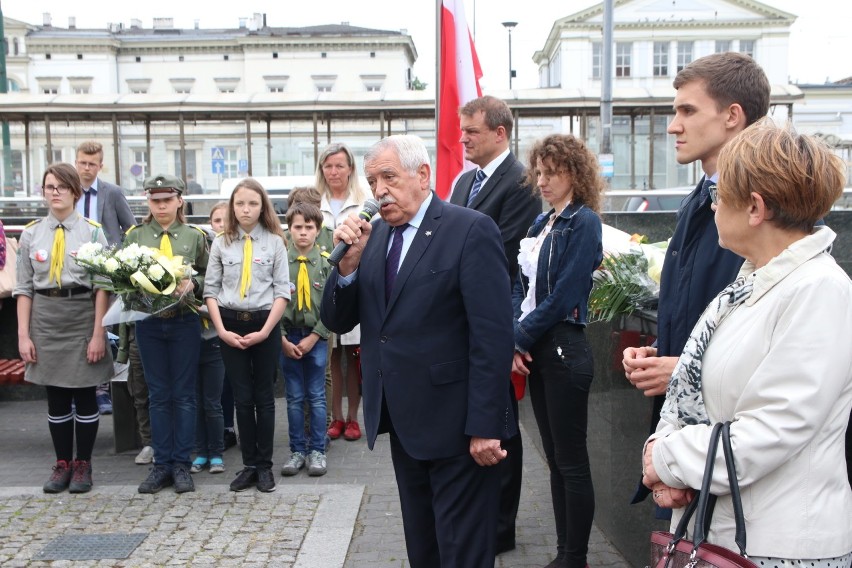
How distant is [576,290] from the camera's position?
4156 mm

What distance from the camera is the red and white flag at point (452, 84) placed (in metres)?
6.72

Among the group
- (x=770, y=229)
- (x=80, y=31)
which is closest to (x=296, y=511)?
(x=770, y=229)

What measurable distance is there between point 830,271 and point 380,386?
6.14 ft

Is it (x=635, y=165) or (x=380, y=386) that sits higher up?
(x=635, y=165)

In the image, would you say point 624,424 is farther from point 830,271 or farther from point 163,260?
point 163,260

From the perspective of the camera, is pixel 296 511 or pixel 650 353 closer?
pixel 650 353

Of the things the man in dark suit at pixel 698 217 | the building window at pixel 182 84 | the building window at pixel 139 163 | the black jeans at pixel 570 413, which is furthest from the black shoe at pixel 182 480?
the building window at pixel 182 84

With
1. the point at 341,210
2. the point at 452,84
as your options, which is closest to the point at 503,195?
the point at 452,84

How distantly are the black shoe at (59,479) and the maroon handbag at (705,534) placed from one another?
194 inches

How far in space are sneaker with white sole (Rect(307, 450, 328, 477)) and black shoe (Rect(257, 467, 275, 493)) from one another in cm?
36

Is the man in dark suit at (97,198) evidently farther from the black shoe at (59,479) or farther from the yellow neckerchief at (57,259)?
the black shoe at (59,479)

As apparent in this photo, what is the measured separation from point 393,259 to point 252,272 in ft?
8.86

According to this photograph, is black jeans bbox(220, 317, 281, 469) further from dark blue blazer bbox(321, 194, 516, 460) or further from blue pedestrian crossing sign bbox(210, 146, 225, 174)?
blue pedestrian crossing sign bbox(210, 146, 225, 174)

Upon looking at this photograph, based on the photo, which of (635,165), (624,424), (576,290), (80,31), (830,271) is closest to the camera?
(830,271)
